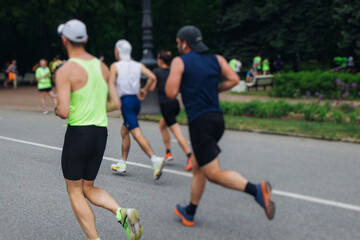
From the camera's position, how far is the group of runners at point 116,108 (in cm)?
376

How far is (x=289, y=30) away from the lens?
36781 mm

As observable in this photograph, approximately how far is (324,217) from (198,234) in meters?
1.50

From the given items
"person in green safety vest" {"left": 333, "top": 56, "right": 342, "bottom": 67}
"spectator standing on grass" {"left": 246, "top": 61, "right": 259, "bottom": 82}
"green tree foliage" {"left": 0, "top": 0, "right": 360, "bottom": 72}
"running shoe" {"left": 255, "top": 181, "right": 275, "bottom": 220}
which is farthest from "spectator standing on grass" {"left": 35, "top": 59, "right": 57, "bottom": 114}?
"person in green safety vest" {"left": 333, "top": 56, "right": 342, "bottom": 67}

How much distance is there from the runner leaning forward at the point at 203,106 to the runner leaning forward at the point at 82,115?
2.52ft

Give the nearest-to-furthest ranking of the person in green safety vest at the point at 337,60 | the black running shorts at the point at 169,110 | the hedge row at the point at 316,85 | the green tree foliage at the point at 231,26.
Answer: the black running shorts at the point at 169,110 < the hedge row at the point at 316,85 < the green tree foliage at the point at 231,26 < the person in green safety vest at the point at 337,60

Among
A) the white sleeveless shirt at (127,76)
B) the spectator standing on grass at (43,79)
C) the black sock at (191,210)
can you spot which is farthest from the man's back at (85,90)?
the spectator standing on grass at (43,79)

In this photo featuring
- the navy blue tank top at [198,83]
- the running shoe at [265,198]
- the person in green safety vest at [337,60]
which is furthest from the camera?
the person in green safety vest at [337,60]

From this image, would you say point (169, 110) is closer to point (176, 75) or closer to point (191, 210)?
point (191, 210)

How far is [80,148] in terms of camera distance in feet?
12.5

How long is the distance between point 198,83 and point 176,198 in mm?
1695

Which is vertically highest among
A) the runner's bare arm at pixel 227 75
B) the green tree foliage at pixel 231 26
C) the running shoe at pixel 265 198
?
the green tree foliage at pixel 231 26

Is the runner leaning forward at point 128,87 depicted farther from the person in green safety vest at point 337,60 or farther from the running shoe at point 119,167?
the person in green safety vest at point 337,60

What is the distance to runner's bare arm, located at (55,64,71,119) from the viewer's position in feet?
11.8

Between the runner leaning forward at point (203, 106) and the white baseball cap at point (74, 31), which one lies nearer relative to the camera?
the white baseball cap at point (74, 31)
